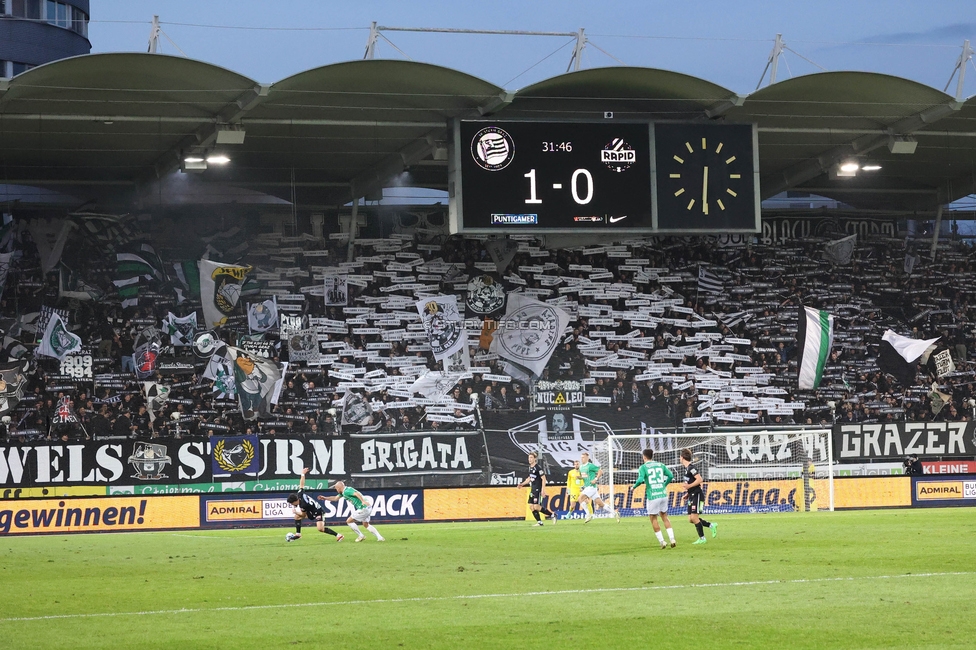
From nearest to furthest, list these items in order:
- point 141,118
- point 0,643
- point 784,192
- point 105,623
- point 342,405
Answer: point 0,643 → point 105,623 → point 141,118 → point 342,405 → point 784,192

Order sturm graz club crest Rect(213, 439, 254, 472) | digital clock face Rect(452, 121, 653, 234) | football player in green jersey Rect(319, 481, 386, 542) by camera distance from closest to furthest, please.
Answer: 1. football player in green jersey Rect(319, 481, 386, 542)
2. digital clock face Rect(452, 121, 653, 234)
3. sturm graz club crest Rect(213, 439, 254, 472)

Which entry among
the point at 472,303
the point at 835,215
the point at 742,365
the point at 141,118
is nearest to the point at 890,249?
the point at 835,215

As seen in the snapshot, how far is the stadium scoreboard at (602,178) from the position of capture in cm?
2980

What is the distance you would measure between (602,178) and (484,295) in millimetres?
12261

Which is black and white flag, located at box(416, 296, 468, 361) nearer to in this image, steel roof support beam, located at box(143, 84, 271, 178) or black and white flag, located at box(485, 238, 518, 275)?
black and white flag, located at box(485, 238, 518, 275)

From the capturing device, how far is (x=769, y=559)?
1806cm

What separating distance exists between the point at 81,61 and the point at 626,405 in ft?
65.0

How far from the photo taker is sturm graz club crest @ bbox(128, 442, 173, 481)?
3503cm

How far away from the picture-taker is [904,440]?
39656mm

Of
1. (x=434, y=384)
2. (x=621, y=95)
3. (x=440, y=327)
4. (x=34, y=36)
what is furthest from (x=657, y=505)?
(x=34, y=36)

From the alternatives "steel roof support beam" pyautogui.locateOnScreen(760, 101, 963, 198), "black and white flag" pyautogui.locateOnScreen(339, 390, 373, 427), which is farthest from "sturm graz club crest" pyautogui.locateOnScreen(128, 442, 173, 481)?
"steel roof support beam" pyautogui.locateOnScreen(760, 101, 963, 198)

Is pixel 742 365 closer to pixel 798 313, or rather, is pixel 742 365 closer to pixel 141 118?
pixel 798 313

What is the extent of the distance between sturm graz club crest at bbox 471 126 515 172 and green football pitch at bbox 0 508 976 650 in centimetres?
961

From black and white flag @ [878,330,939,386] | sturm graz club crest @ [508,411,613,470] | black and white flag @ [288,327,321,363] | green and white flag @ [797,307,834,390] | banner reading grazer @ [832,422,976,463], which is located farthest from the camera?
black and white flag @ [878,330,939,386]
